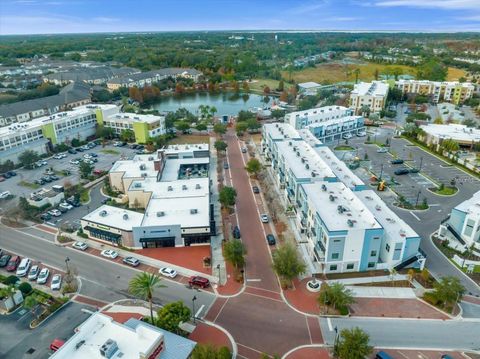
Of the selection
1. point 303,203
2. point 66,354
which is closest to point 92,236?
point 66,354

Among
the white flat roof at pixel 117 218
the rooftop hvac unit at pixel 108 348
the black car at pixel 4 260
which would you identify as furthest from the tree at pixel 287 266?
the black car at pixel 4 260

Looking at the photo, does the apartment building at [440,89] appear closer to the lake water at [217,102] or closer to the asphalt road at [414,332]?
the lake water at [217,102]

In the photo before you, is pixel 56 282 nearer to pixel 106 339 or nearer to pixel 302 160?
pixel 106 339

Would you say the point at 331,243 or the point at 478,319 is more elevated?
the point at 331,243

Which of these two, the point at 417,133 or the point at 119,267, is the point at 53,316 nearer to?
the point at 119,267

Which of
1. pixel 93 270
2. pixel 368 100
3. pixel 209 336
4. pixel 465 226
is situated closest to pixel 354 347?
pixel 209 336

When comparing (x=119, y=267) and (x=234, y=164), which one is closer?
(x=119, y=267)

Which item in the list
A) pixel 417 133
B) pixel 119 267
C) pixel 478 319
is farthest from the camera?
pixel 417 133
